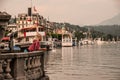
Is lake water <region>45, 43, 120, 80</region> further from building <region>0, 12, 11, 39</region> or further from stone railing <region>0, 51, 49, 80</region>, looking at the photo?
building <region>0, 12, 11, 39</region>

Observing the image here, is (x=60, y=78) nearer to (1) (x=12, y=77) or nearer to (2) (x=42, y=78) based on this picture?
(2) (x=42, y=78)

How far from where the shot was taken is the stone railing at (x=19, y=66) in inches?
834

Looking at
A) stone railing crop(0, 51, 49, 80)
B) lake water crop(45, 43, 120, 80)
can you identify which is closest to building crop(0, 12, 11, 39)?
stone railing crop(0, 51, 49, 80)

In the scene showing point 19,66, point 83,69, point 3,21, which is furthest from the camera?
point 83,69

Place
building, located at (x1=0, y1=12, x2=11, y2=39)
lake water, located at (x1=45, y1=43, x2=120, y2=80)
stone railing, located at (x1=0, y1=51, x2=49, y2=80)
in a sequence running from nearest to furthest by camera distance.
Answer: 1. stone railing, located at (x1=0, y1=51, x2=49, y2=80)
2. building, located at (x1=0, y1=12, x2=11, y2=39)
3. lake water, located at (x1=45, y1=43, x2=120, y2=80)

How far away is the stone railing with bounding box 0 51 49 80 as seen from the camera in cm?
2118

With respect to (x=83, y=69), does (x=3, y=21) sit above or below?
above

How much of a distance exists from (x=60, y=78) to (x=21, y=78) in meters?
12.5

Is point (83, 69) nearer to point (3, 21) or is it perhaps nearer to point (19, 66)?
point (19, 66)

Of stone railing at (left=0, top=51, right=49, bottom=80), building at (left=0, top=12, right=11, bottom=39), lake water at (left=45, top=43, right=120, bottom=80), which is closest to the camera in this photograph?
stone railing at (left=0, top=51, right=49, bottom=80)

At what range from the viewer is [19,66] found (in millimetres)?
22016

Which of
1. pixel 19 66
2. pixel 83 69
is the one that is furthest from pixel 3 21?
pixel 83 69

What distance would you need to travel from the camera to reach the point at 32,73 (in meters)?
24.6

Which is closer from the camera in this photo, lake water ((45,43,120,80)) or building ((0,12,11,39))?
building ((0,12,11,39))
